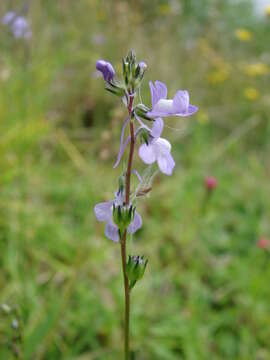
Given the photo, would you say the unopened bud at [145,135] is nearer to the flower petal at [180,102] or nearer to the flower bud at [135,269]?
the flower petal at [180,102]

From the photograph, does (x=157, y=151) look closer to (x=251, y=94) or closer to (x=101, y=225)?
(x=101, y=225)

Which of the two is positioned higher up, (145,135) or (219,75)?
(219,75)

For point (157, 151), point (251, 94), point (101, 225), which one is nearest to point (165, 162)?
point (157, 151)

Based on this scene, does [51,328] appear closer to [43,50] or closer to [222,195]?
[222,195]

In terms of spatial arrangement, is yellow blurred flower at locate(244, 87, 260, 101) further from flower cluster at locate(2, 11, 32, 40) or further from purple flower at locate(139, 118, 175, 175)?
purple flower at locate(139, 118, 175, 175)

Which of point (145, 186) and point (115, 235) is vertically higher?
point (145, 186)

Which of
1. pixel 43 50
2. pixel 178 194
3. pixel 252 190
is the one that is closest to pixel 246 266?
pixel 178 194
